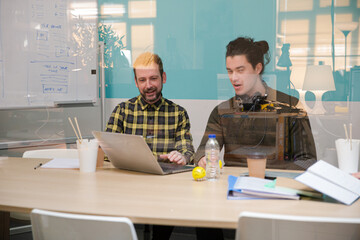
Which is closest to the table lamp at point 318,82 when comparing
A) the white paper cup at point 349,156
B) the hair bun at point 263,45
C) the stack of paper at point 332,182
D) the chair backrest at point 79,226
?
the hair bun at point 263,45

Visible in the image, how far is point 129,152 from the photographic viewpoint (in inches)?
84.7

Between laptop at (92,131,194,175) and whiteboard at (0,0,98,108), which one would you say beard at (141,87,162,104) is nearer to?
whiteboard at (0,0,98,108)

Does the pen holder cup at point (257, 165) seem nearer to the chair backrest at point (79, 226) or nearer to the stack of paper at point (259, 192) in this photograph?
the stack of paper at point (259, 192)

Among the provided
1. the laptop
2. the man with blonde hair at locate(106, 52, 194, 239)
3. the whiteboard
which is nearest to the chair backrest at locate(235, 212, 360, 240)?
the laptop

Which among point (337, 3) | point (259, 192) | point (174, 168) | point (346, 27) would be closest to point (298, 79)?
point (346, 27)

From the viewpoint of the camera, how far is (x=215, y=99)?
3.65 meters

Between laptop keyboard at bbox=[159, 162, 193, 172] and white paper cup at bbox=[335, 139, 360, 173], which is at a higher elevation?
white paper cup at bbox=[335, 139, 360, 173]

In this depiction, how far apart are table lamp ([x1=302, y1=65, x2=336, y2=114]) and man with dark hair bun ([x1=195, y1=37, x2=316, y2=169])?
0.14m

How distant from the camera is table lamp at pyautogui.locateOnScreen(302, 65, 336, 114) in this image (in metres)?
3.44

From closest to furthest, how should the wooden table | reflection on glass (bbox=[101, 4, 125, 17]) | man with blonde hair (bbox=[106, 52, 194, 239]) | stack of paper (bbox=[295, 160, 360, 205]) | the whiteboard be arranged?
the wooden table, stack of paper (bbox=[295, 160, 360, 205]), man with blonde hair (bbox=[106, 52, 194, 239]), the whiteboard, reflection on glass (bbox=[101, 4, 125, 17])

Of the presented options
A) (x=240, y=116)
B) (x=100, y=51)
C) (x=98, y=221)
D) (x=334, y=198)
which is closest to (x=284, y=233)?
(x=334, y=198)

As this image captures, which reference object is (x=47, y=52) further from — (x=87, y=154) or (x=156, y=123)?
(x=87, y=154)

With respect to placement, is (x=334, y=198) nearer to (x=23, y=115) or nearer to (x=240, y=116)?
(x=240, y=116)

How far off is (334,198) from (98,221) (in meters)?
0.87
